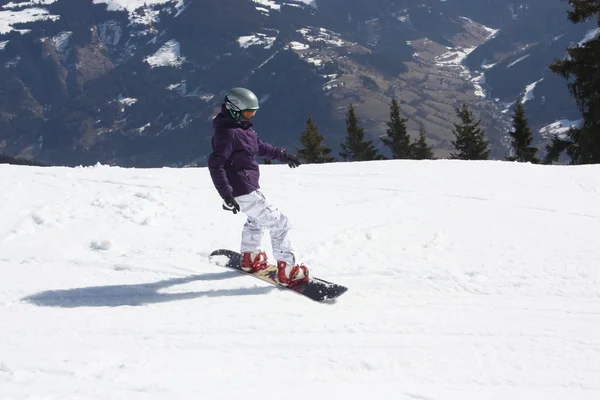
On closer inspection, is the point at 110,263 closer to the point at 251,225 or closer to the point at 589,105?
the point at 251,225

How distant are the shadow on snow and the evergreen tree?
23.5 m

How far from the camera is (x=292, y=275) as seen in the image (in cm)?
645

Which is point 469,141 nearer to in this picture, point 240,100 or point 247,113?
point 247,113

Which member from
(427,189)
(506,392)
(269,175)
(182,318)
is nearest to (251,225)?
(182,318)

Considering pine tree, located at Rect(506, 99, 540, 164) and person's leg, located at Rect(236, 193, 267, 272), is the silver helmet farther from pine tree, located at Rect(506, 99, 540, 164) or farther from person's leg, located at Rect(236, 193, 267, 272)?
pine tree, located at Rect(506, 99, 540, 164)

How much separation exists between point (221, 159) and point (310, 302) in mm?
1968

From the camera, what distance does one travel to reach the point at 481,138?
52.8 m

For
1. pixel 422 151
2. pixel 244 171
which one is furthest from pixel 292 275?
pixel 422 151

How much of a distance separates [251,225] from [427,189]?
5.24 m

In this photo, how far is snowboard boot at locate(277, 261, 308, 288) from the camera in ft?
21.1

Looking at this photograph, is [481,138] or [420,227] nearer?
[420,227]

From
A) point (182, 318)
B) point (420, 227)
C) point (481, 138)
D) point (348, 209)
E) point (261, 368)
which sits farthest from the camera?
point (481, 138)

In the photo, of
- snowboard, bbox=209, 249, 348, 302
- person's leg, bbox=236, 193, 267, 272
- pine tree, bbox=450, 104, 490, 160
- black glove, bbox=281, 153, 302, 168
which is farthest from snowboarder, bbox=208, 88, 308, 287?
pine tree, bbox=450, 104, 490, 160

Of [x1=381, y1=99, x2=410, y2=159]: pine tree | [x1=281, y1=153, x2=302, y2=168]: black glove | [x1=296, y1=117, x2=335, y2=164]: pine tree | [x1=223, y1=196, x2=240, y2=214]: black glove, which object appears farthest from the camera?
[x1=381, y1=99, x2=410, y2=159]: pine tree
